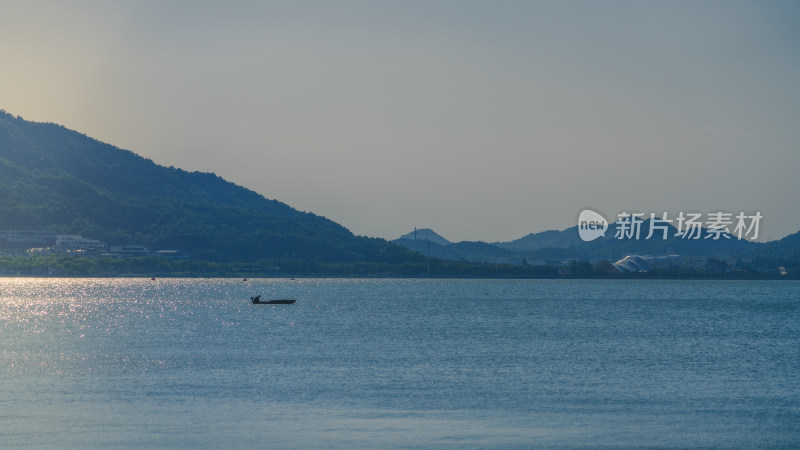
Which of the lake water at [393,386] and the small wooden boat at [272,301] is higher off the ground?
the small wooden boat at [272,301]

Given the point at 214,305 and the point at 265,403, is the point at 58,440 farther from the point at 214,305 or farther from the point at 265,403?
the point at 214,305

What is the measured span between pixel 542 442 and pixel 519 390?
1654cm

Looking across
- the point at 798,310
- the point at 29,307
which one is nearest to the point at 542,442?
the point at 29,307

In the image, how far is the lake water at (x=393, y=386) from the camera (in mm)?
45625

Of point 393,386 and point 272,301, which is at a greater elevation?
point 272,301

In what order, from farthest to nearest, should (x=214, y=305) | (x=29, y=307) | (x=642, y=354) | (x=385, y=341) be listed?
(x=214, y=305) → (x=29, y=307) → (x=385, y=341) → (x=642, y=354)

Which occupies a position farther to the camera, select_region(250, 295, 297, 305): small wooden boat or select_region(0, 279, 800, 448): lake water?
select_region(250, 295, 297, 305): small wooden boat

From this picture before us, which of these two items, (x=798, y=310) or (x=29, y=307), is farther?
(x=798, y=310)

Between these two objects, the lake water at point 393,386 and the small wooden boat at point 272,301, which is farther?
the small wooden boat at point 272,301

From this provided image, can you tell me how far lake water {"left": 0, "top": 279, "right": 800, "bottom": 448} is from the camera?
45.6 meters

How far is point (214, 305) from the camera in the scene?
178 m

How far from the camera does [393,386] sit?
61.6 meters

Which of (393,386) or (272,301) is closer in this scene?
(393,386)

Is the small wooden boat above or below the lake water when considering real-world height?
above
